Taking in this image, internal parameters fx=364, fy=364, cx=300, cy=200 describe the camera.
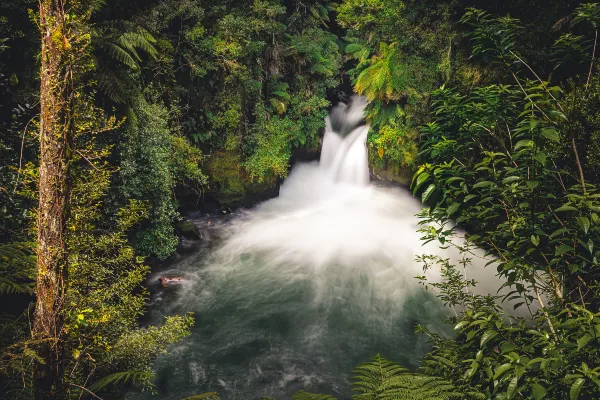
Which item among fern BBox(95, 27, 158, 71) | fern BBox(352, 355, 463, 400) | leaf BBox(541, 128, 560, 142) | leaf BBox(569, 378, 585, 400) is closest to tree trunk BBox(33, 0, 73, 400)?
fern BBox(352, 355, 463, 400)

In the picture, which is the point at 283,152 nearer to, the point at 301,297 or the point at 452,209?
the point at 301,297

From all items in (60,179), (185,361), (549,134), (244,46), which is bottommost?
(185,361)

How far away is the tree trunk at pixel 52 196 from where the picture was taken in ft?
7.61

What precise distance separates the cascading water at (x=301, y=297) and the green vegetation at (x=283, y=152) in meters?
1.03

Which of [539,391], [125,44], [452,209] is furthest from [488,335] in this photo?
[125,44]

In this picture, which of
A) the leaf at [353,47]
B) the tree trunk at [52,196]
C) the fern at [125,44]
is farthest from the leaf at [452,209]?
the leaf at [353,47]

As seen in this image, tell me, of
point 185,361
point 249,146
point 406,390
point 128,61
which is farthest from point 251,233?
point 406,390

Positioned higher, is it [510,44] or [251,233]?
[510,44]

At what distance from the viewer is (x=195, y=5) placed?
11.3 meters

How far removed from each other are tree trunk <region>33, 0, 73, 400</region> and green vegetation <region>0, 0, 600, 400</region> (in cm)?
1

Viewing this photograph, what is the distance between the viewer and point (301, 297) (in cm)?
977

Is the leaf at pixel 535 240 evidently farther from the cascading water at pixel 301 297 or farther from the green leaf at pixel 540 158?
the cascading water at pixel 301 297

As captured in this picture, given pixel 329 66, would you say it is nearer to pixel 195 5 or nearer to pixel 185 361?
pixel 195 5

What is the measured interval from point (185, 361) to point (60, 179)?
616 cm
